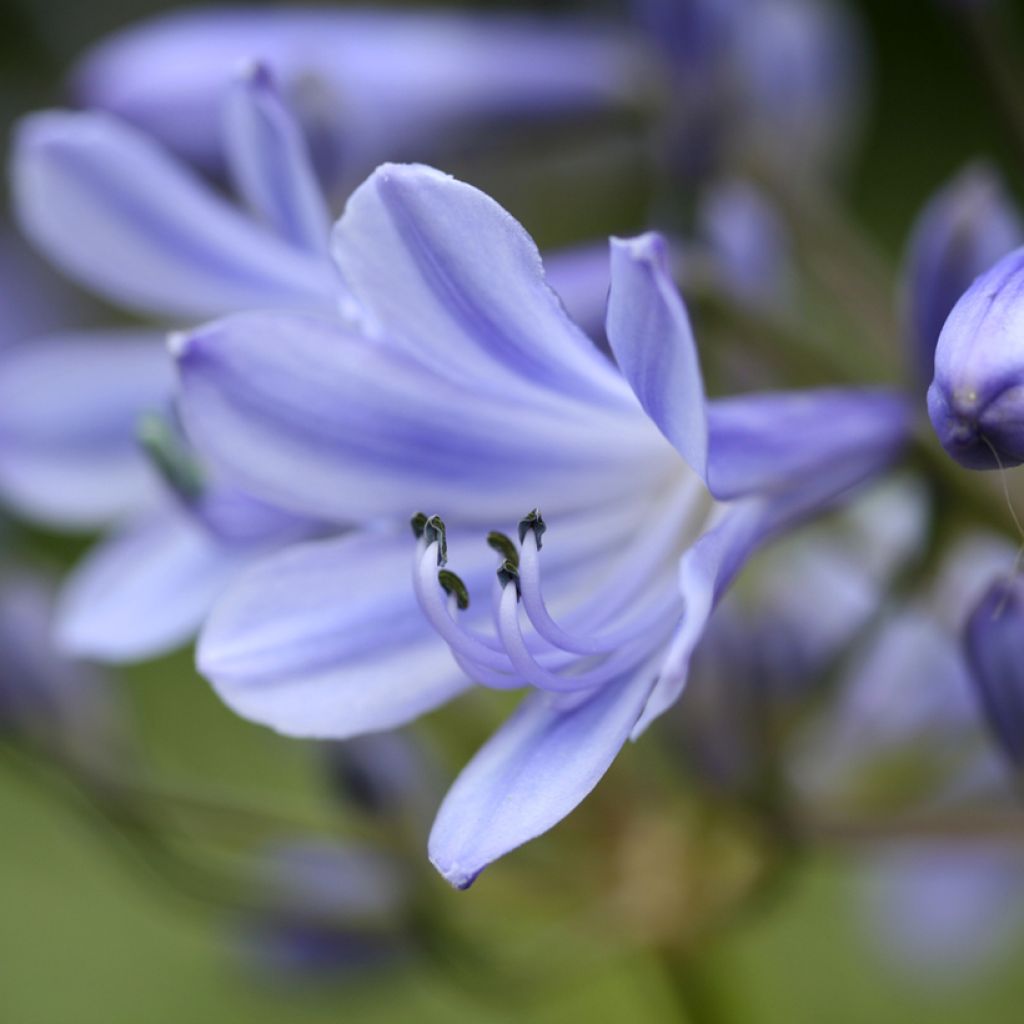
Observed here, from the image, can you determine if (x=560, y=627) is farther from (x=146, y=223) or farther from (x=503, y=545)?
(x=146, y=223)

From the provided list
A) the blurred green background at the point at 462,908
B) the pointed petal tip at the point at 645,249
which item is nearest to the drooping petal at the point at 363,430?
the pointed petal tip at the point at 645,249

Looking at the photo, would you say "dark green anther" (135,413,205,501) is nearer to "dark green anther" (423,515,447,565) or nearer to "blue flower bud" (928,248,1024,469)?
"dark green anther" (423,515,447,565)

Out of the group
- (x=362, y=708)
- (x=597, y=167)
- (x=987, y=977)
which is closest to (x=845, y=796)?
(x=362, y=708)

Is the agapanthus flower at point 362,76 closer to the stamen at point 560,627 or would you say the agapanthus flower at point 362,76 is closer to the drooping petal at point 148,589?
the drooping petal at point 148,589

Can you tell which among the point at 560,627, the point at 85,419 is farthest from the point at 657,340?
the point at 85,419

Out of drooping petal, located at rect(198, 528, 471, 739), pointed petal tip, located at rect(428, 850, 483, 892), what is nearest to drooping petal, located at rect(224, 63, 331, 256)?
drooping petal, located at rect(198, 528, 471, 739)

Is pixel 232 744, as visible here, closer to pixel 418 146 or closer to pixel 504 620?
pixel 418 146
